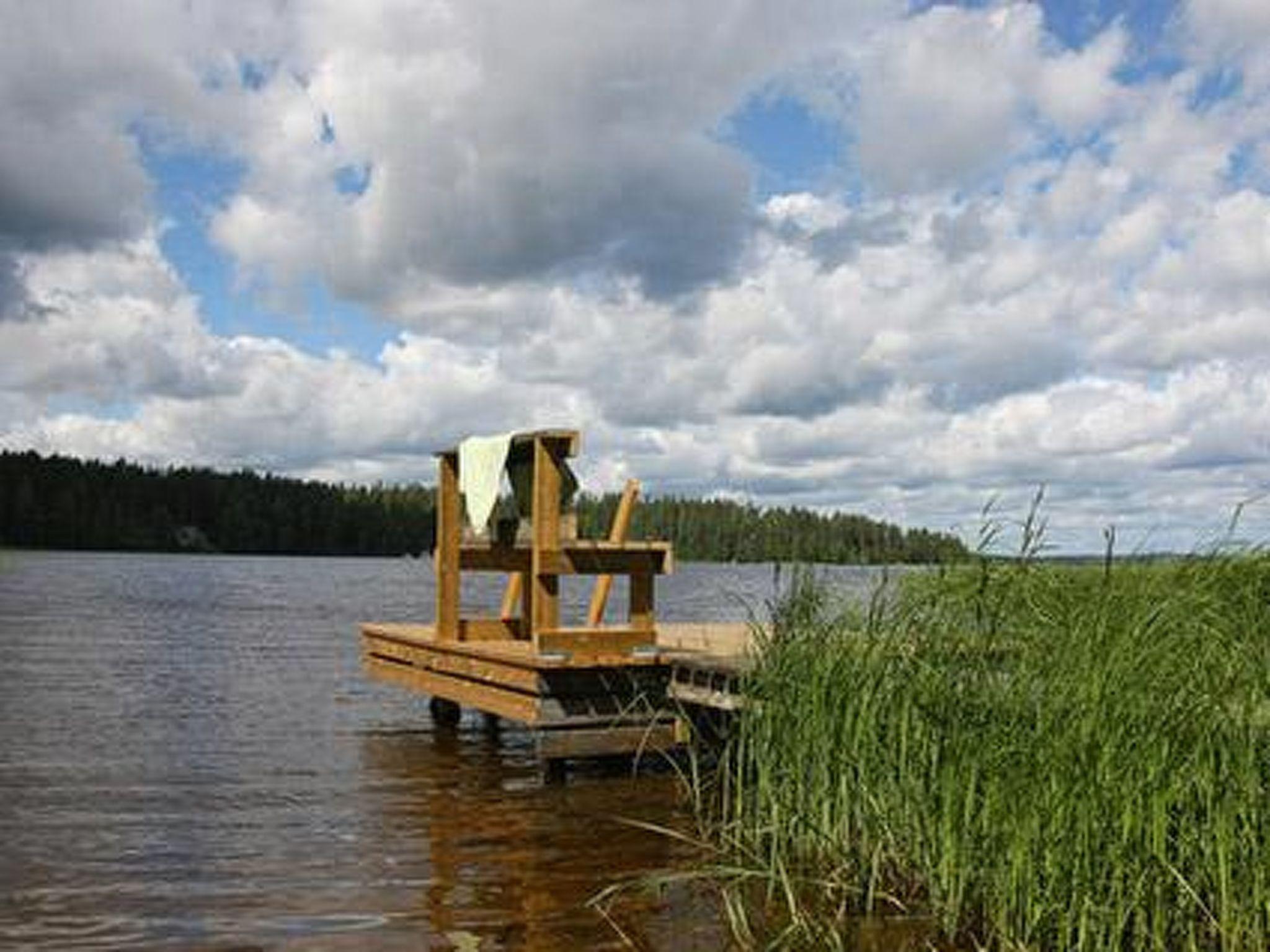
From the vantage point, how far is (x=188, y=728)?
51.0 feet

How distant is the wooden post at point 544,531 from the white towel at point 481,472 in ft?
2.45

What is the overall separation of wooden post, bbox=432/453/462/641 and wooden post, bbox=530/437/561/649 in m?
1.87

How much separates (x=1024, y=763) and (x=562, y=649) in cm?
645

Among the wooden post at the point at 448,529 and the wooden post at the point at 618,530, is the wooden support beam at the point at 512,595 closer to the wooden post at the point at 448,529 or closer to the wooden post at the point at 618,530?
the wooden post at the point at 618,530

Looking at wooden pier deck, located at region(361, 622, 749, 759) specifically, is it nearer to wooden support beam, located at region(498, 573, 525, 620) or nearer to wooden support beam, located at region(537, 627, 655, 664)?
wooden support beam, located at region(537, 627, 655, 664)

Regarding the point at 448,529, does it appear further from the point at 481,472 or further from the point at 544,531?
the point at 544,531

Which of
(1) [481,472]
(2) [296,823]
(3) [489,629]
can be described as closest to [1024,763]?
(2) [296,823]

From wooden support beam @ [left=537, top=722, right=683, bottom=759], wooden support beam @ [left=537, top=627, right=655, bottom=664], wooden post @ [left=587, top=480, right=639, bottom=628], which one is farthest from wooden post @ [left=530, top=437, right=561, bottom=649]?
wooden post @ [left=587, top=480, right=639, bottom=628]

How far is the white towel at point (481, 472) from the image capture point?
1246 cm

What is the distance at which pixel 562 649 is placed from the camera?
11.5m

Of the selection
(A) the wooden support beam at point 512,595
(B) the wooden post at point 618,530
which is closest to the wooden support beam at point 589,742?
(B) the wooden post at point 618,530

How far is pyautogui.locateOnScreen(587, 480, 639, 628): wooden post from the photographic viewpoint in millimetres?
13711

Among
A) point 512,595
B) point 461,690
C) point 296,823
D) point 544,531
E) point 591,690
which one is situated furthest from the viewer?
point 512,595

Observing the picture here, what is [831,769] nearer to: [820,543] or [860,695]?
[860,695]
